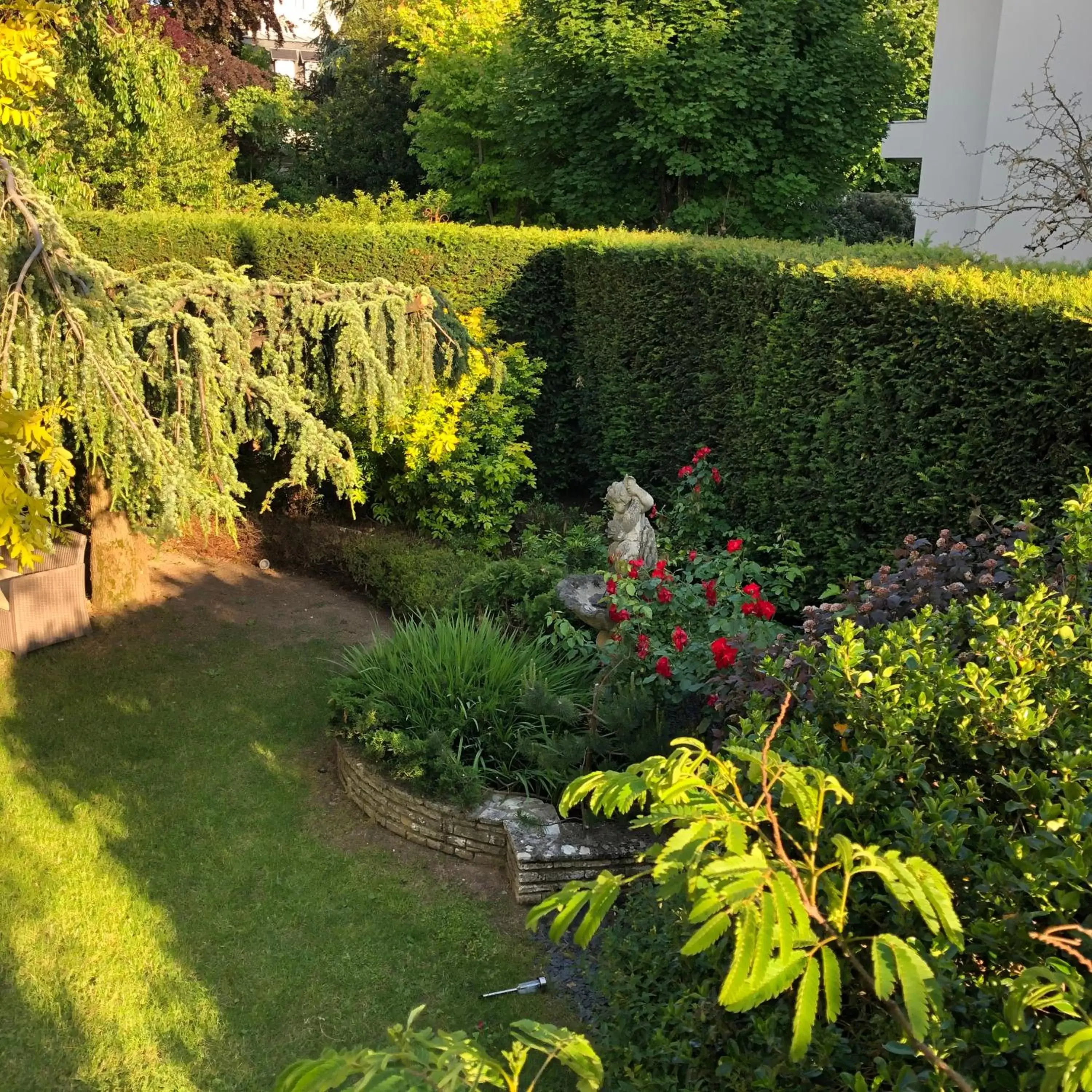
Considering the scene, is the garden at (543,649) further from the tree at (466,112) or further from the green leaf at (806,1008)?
the tree at (466,112)

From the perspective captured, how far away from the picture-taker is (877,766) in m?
2.64

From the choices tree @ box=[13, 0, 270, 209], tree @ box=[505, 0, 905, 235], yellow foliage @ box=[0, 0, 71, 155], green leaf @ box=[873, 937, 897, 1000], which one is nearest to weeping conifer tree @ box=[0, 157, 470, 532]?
yellow foliage @ box=[0, 0, 71, 155]

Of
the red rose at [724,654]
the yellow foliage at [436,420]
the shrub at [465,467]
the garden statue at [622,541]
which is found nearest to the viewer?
the red rose at [724,654]

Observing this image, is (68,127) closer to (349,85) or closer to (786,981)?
(349,85)

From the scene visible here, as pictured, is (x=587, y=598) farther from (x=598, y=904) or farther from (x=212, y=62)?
(x=212, y=62)

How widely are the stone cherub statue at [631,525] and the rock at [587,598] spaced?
211mm

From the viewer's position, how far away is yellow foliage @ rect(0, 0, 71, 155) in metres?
3.44

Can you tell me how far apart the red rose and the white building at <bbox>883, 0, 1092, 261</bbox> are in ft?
28.4

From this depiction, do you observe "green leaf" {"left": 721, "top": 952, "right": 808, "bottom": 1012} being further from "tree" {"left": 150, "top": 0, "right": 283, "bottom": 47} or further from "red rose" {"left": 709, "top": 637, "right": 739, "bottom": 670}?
"tree" {"left": 150, "top": 0, "right": 283, "bottom": 47}

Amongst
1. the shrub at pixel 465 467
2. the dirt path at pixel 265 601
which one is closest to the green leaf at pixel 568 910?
the dirt path at pixel 265 601

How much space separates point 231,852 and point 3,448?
10.6ft

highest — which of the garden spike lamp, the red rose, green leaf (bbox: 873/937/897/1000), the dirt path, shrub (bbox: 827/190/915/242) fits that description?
shrub (bbox: 827/190/915/242)

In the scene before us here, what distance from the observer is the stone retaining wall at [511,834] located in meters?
5.11

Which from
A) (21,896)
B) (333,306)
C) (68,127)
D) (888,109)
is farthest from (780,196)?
(21,896)
